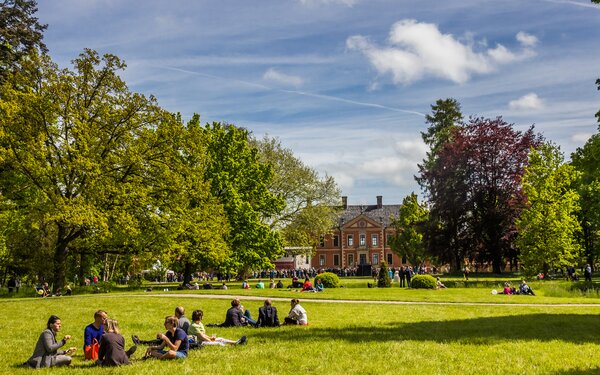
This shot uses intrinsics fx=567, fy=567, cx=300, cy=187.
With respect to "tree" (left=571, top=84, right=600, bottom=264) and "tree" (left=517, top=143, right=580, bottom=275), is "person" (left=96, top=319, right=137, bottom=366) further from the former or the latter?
"tree" (left=571, top=84, right=600, bottom=264)

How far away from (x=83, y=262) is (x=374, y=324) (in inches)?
1633

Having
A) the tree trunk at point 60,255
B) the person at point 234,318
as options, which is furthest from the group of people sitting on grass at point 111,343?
the tree trunk at point 60,255

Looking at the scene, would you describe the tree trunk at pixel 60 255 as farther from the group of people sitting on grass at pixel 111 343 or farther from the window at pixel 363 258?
the window at pixel 363 258

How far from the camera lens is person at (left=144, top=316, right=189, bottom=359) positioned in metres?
11.9

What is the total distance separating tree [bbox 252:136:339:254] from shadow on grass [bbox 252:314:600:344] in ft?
130

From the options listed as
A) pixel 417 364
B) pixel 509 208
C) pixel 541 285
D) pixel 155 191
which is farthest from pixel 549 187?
pixel 417 364

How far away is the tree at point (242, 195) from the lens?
44.1m

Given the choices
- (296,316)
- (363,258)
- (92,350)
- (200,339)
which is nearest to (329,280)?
(296,316)

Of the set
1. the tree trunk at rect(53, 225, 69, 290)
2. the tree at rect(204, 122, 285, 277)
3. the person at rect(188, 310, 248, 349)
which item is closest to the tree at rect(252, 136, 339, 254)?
the tree at rect(204, 122, 285, 277)

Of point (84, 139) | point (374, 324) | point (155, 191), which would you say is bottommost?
point (374, 324)

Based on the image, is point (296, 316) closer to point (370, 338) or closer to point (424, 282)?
point (370, 338)

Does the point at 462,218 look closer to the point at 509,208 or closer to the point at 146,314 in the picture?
the point at 509,208

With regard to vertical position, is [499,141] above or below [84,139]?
above

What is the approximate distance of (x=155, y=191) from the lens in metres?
35.1
